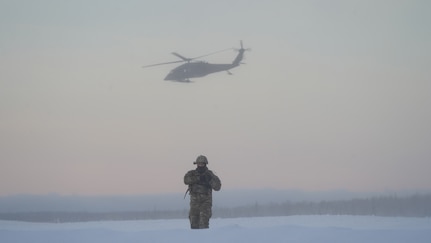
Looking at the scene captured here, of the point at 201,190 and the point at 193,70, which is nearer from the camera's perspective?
the point at 201,190

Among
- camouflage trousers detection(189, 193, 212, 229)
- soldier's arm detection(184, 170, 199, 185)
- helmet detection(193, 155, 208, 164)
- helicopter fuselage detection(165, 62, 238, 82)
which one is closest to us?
helmet detection(193, 155, 208, 164)

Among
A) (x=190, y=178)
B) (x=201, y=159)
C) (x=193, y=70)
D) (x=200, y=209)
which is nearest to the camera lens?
(x=201, y=159)

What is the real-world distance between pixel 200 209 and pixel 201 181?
71 centimetres

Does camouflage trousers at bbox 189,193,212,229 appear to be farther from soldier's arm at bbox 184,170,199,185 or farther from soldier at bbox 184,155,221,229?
soldier's arm at bbox 184,170,199,185

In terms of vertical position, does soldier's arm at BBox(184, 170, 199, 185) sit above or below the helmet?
below

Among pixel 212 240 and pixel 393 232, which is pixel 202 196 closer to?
pixel 212 240

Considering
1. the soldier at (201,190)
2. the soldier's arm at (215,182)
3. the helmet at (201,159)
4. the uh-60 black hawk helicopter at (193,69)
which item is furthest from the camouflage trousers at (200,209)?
the uh-60 black hawk helicopter at (193,69)

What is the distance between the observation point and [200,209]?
46.2 ft

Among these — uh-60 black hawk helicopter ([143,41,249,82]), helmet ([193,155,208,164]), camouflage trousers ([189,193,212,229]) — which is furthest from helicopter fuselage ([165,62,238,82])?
helmet ([193,155,208,164])

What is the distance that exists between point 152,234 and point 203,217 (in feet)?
12.8

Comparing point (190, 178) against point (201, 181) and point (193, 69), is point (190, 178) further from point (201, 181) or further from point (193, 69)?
point (193, 69)

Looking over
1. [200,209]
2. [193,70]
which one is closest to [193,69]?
[193,70]

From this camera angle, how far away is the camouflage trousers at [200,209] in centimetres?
1404

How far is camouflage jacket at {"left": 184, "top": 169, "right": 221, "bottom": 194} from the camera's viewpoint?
13901 mm
